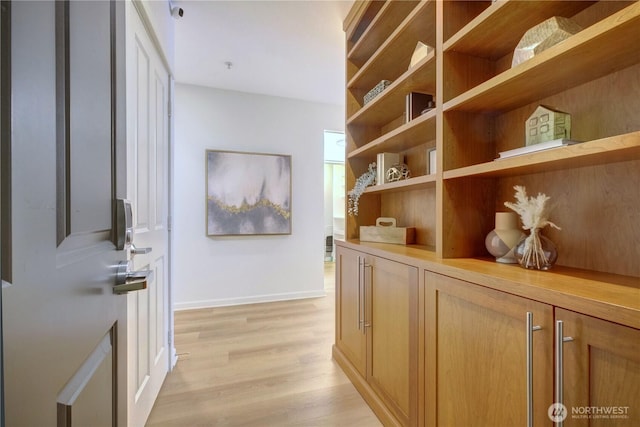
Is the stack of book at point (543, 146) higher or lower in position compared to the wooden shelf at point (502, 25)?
lower

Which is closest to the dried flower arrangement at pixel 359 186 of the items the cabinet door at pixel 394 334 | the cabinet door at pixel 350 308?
the cabinet door at pixel 350 308

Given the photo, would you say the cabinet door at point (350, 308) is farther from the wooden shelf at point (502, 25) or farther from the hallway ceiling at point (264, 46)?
the hallway ceiling at point (264, 46)

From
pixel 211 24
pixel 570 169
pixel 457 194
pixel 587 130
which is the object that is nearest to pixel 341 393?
pixel 457 194

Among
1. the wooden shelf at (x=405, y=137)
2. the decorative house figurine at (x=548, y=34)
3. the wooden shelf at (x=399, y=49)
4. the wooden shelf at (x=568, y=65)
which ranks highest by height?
the wooden shelf at (x=399, y=49)

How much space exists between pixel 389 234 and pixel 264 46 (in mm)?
2013

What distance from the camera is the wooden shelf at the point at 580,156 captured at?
2.26 ft

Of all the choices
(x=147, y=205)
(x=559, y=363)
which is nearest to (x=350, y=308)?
(x=559, y=363)

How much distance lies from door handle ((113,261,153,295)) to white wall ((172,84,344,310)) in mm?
2420

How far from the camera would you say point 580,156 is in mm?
796

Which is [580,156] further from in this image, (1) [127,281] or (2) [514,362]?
(1) [127,281]

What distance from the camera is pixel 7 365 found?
0.34 meters

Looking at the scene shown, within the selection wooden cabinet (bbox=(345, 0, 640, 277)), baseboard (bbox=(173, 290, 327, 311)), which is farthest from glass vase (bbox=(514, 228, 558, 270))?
baseboard (bbox=(173, 290, 327, 311))

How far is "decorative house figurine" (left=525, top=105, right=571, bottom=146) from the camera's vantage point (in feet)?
3.09

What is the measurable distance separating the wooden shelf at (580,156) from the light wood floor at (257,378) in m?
1.44
